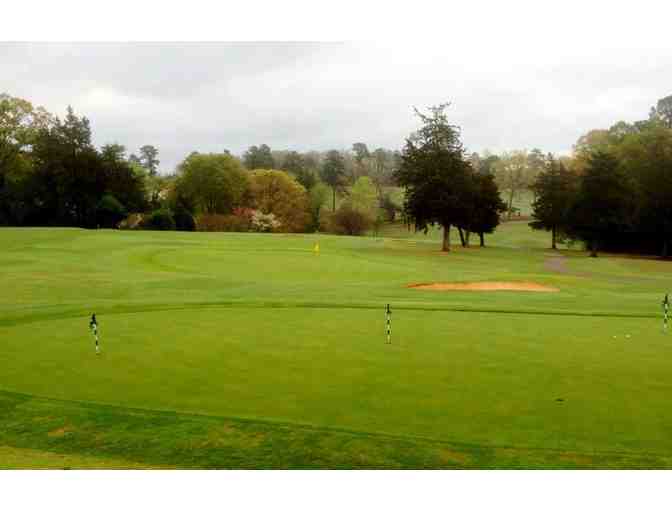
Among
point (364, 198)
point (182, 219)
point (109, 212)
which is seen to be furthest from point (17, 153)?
point (364, 198)

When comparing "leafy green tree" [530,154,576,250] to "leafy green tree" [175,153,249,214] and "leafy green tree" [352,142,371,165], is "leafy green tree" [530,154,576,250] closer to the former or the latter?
"leafy green tree" [175,153,249,214]

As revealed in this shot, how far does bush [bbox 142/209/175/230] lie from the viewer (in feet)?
226

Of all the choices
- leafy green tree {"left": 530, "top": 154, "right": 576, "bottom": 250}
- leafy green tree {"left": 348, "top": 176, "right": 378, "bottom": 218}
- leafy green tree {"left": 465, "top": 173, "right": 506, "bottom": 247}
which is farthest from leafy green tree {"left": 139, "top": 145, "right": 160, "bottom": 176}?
leafy green tree {"left": 530, "top": 154, "right": 576, "bottom": 250}

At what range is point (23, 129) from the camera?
7156cm

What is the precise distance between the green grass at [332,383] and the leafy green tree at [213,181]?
226 ft

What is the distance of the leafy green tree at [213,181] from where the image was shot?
290ft

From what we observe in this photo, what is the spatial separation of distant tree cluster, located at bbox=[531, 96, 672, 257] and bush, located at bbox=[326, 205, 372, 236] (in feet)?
98.2

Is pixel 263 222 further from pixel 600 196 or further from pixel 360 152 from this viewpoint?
pixel 360 152

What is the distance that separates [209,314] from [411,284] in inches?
531

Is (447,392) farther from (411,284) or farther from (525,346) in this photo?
(411,284)

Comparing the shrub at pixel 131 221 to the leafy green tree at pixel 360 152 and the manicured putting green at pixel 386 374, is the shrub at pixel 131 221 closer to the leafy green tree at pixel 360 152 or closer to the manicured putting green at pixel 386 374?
the manicured putting green at pixel 386 374

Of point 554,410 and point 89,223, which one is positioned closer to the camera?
point 554,410

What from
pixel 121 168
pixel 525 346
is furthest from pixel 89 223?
pixel 525 346
